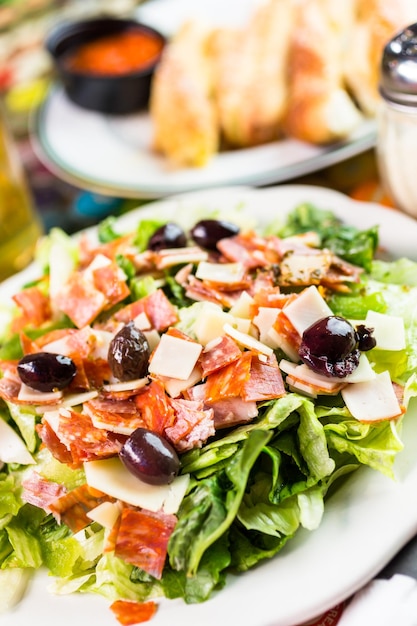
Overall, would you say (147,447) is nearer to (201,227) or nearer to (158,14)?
(201,227)

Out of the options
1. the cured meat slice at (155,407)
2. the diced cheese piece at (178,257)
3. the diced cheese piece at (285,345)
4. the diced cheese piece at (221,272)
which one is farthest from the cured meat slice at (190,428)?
the diced cheese piece at (178,257)

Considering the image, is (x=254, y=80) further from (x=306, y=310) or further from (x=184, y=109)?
(x=306, y=310)

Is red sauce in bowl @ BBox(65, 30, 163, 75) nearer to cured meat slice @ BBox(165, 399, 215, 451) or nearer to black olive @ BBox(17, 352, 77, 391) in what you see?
black olive @ BBox(17, 352, 77, 391)

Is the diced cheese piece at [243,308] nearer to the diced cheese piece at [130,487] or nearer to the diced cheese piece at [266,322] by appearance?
the diced cheese piece at [266,322]

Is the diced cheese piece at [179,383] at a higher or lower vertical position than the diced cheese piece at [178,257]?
lower

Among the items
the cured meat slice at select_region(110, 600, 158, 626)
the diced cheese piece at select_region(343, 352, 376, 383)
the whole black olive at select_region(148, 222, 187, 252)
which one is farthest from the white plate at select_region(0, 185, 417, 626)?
the whole black olive at select_region(148, 222, 187, 252)

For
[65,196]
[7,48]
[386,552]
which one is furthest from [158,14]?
[386,552]
